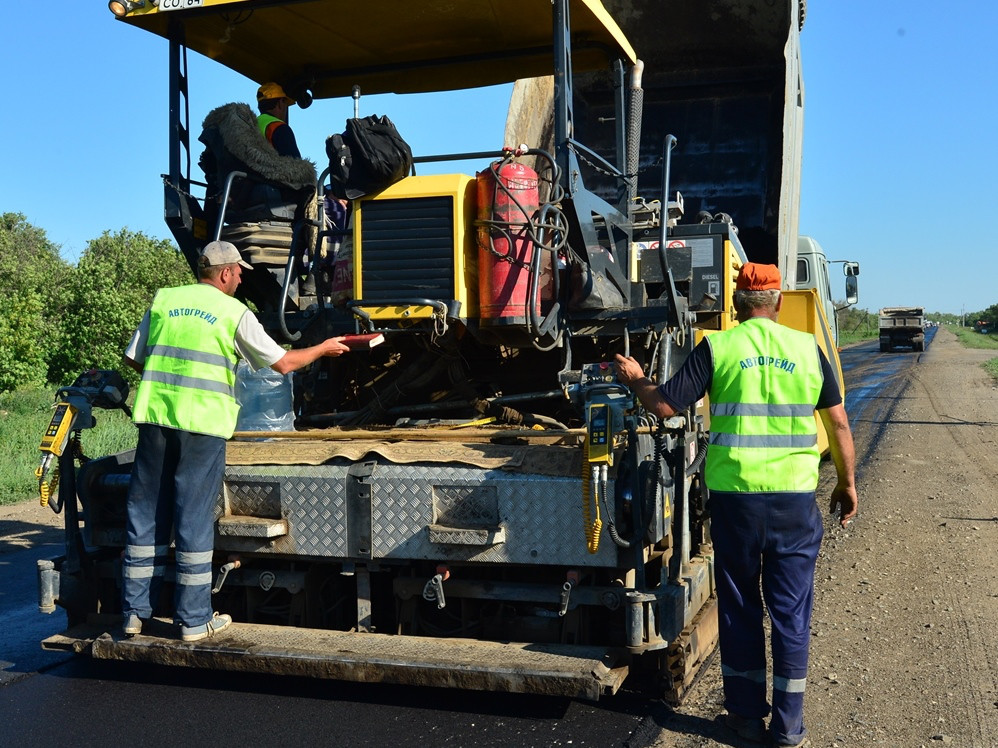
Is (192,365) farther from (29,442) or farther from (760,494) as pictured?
(29,442)

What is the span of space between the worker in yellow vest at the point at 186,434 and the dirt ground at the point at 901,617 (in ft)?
6.38

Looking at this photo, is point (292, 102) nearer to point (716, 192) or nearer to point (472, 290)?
point (472, 290)

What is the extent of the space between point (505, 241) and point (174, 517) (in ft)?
5.83

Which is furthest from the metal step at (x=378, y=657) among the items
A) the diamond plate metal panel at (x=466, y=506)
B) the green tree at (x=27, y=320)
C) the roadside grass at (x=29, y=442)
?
the green tree at (x=27, y=320)

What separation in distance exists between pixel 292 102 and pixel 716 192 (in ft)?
12.0

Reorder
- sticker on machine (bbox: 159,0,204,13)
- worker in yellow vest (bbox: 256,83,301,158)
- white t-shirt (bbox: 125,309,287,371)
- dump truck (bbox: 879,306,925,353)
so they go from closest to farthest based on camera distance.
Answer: white t-shirt (bbox: 125,309,287,371)
sticker on machine (bbox: 159,0,204,13)
worker in yellow vest (bbox: 256,83,301,158)
dump truck (bbox: 879,306,925,353)

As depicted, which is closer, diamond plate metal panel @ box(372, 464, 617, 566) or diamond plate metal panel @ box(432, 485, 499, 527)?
diamond plate metal panel @ box(372, 464, 617, 566)

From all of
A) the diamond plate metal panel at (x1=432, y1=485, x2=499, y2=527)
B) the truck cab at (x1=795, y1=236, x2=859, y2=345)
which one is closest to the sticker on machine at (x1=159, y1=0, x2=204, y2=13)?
the diamond plate metal panel at (x1=432, y1=485, x2=499, y2=527)

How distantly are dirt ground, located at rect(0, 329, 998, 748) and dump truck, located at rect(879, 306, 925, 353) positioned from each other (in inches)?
1384

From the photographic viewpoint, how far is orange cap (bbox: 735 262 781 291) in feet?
12.2

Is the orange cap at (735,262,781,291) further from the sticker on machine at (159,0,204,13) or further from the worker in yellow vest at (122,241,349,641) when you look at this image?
the sticker on machine at (159,0,204,13)

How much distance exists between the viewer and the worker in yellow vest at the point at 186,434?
4051mm

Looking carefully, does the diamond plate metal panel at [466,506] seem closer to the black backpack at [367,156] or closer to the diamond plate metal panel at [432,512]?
the diamond plate metal panel at [432,512]

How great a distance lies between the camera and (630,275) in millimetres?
4875
